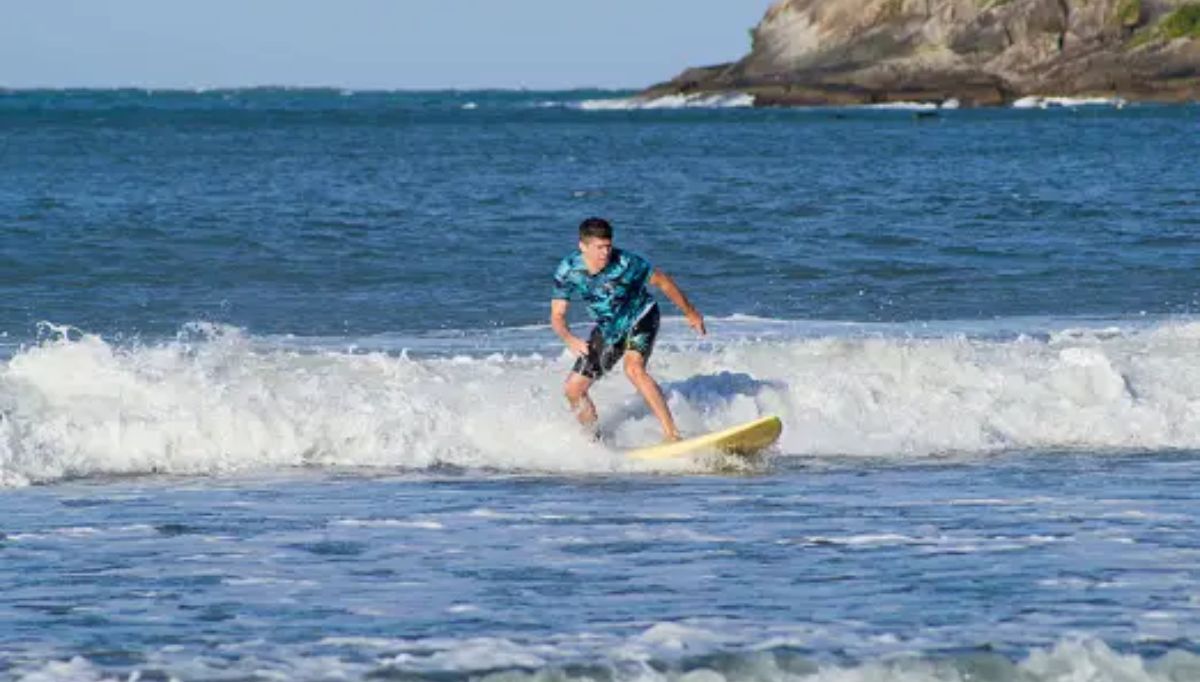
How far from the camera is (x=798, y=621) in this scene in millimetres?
9492

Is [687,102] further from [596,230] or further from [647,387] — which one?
[596,230]

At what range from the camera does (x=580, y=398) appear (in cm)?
1468

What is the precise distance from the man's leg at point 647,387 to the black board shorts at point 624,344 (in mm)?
45

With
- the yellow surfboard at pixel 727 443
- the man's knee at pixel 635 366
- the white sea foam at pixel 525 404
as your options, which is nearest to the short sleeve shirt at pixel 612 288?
the man's knee at pixel 635 366

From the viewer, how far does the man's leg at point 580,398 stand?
47.8ft

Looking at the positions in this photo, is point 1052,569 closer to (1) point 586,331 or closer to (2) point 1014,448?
(2) point 1014,448

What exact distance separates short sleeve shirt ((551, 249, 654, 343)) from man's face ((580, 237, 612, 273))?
0.05 m

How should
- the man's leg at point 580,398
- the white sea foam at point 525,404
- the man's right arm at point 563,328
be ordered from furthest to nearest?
the white sea foam at point 525,404 → the man's leg at point 580,398 → the man's right arm at point 563,328

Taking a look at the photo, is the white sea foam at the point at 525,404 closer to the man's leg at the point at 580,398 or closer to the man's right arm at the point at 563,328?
the man's leg at the point at 580,398

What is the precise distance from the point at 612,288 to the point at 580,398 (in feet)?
2.83

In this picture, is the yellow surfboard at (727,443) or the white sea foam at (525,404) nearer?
the yellow surfboard at (727,443)

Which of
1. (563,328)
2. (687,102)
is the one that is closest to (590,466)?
(563,328)

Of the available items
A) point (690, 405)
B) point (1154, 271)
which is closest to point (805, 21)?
point (1154, 271)

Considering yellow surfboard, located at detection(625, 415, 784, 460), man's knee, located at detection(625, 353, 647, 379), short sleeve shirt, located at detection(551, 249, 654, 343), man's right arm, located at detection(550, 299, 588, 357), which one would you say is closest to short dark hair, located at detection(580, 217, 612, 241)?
short sleeve shirt, located at detection(551, 249, 654, 343)
